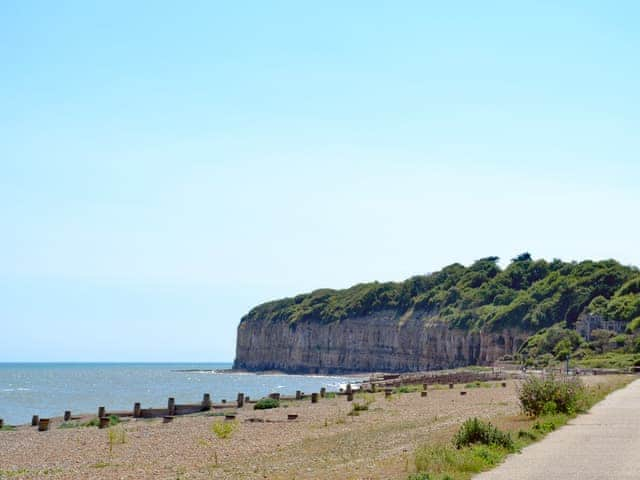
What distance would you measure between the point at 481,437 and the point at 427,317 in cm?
12758

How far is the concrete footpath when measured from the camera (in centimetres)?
1348

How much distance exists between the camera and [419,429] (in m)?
23.7

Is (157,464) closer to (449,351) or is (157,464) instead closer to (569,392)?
(569,392)

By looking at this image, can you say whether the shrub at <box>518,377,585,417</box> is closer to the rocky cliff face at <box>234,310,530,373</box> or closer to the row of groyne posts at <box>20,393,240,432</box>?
the row of groyne posts at <box>20,393,240,432</box>

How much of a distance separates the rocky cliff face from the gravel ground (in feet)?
278

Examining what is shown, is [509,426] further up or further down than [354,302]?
further down

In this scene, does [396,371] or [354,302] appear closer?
[396,371]

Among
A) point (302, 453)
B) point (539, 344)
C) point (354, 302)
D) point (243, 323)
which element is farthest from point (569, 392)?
point (243, 323)

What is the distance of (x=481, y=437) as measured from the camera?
16859mm

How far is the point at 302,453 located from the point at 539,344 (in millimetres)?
79102

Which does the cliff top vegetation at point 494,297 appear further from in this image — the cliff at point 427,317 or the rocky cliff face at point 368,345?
the rocky cliff face at point 368,345

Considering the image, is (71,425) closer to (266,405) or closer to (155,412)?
(155,412)

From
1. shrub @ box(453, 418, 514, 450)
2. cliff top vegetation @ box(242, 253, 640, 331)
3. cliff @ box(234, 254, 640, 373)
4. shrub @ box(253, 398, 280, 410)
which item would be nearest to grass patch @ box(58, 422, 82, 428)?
shrub @ box(253, 398, 280, 410)

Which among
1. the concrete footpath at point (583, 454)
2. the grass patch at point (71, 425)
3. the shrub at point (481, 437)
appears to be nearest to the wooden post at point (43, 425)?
the grass patch at point (71, 425)
